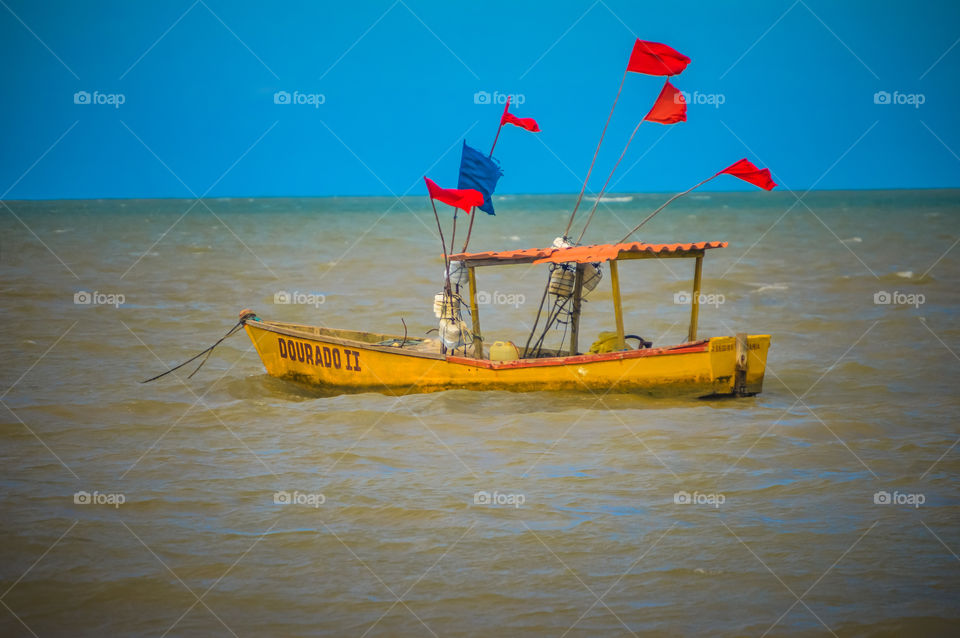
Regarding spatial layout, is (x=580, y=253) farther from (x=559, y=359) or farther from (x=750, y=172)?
(x=750, y=172)

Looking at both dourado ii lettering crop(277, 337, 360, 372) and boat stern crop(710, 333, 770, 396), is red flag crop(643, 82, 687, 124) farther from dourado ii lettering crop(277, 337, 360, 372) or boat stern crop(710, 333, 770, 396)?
dourado ii lettering crop(277, 337, 360, 372)

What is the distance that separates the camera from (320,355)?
1113 centimetres

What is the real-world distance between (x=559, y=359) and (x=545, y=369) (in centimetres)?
22

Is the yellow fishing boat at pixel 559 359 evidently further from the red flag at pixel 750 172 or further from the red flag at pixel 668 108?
the red flag at pixel 668 108

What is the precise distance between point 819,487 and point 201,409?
681cm

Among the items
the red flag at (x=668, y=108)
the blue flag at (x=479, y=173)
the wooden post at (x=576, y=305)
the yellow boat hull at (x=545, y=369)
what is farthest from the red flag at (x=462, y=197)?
the red flag at (x=668, y=108)

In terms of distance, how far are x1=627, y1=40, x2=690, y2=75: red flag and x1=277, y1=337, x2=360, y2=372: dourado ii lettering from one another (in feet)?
15.0

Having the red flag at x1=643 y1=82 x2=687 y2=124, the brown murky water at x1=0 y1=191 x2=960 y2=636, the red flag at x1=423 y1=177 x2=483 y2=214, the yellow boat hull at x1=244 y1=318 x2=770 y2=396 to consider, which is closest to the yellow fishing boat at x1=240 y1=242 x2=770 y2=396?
the yellow boat hull at x1=244 y1=318 x2=770 y2=396

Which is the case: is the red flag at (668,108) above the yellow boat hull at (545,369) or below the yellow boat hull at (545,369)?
above

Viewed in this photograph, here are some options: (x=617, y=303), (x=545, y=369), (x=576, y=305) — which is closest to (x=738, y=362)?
(x=617, y=303)

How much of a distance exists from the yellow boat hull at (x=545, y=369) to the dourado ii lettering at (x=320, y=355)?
1 cm

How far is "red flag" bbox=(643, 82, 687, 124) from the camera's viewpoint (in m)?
10.1

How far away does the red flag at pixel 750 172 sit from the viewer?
956cm

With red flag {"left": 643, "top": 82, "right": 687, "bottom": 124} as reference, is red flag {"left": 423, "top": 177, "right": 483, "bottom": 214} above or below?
below
